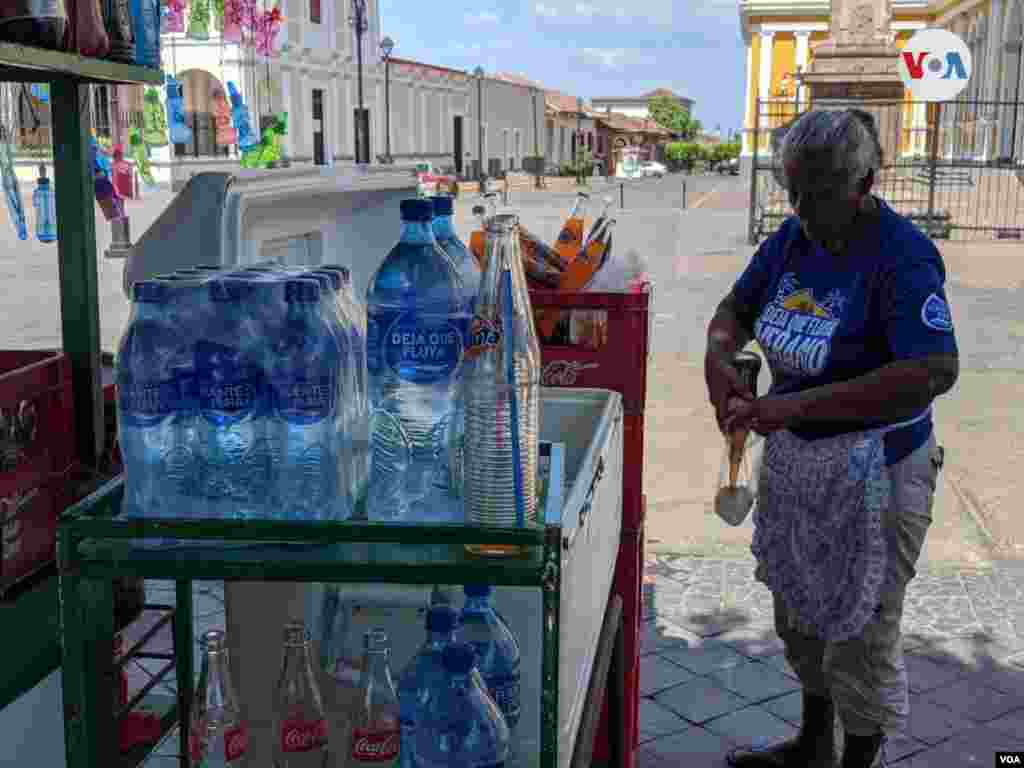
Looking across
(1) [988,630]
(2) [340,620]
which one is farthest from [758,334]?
(1) [988,630]

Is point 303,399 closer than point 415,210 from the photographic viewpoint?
Yes

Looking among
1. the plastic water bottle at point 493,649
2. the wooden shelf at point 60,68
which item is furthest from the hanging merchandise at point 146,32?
the plastic water bottle at point 493,649

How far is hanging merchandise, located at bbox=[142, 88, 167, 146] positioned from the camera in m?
20.4

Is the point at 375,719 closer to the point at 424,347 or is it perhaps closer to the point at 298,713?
the point at 298,713

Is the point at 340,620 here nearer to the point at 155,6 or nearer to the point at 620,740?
the point at 620,740

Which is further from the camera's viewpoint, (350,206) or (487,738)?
(350,206)

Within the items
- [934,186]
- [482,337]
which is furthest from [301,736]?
[934,186]

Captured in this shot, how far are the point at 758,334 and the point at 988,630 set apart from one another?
6.48ft

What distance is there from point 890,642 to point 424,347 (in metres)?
1.73

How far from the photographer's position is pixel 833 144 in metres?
2.61

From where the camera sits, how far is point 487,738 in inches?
71.2

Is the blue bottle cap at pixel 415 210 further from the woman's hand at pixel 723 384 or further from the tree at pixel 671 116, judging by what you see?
the tree at pixel 671 116

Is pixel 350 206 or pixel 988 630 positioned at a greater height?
pixel 350 206

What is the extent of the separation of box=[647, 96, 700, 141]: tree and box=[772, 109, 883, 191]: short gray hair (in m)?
130
